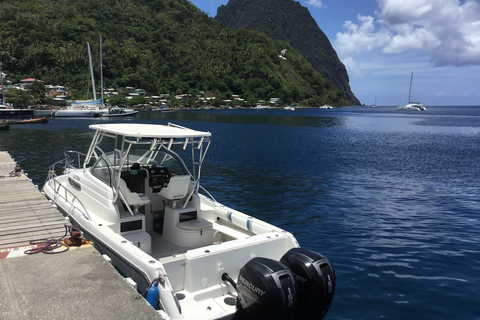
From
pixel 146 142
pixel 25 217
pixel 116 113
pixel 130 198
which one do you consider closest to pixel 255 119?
pixel 116 113

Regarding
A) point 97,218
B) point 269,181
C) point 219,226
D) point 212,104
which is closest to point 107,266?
point 97,218

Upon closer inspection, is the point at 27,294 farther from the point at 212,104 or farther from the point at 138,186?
the point at 212,104

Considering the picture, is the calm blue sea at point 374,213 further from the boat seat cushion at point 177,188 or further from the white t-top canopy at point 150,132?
the white t-top canopy at point 150,132

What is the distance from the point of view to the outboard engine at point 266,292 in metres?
4.60

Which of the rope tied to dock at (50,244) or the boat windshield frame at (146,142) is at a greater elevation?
the boat windshield frame at (146,142)

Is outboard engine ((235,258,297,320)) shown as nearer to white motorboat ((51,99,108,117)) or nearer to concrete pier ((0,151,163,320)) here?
concrete pier ((0,151,163,320))

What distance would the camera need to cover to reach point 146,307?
4.59 meters

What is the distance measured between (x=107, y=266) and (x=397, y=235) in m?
9.30

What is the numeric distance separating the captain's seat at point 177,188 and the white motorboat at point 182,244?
0.02m

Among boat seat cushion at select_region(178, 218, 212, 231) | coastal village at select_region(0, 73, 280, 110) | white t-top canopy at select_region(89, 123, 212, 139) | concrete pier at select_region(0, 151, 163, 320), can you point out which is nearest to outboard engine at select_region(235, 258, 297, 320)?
concrete pier at select_region(0, 151, 163, 320)

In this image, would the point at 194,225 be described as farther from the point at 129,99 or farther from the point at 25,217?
the point at 129,99


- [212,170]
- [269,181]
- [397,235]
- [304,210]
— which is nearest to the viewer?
[397,235]

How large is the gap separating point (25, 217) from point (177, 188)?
155 inches

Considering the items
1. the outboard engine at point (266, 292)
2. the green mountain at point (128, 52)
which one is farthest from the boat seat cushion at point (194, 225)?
the green mountain at point (128, 52)
